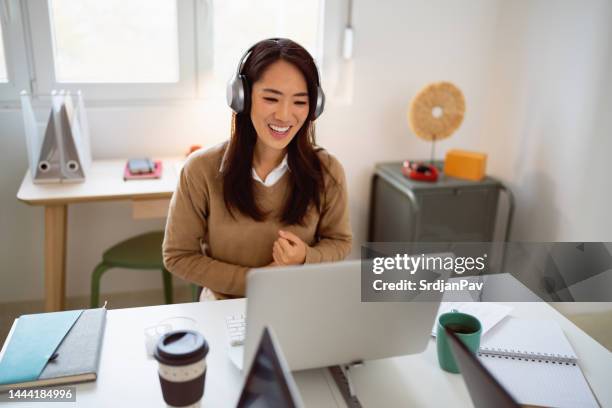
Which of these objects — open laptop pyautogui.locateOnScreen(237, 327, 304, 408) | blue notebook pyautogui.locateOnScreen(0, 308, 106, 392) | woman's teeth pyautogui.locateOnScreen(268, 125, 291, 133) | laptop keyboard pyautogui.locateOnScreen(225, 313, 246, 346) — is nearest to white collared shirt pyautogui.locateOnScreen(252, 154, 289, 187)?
woman's teeth pyautogui.locateOnScreen(268, 125, 291, 133)

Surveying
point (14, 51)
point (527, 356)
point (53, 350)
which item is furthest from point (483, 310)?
point (14, 51)

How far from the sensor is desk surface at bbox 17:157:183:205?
1892 mm

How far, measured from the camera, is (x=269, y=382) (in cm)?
69

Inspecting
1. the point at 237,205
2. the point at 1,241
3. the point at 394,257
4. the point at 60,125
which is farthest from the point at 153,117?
the point at 394,257

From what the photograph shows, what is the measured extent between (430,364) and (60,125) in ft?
5.21

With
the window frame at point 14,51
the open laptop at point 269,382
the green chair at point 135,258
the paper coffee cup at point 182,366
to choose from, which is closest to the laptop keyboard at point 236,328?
the paper coffee cup at point 182,366

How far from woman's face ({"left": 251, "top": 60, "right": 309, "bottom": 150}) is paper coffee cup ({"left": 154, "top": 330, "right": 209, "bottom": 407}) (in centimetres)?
69

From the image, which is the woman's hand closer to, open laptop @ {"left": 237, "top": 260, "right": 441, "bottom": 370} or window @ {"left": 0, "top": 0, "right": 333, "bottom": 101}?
open laptop @ {"left": 237, "top": 260, "right": 441, "bottom": 370}

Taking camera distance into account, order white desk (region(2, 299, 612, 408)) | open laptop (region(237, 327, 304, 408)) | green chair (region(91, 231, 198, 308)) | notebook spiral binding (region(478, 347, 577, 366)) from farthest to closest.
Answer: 1. green chair (region(91, 231, 198, 308))
2. notebook spiral binding (region(478, 347, 577, 366))
3. white desk (region(2, 299, 612, 408))
4. open laptop (region(237, 327, 304, 408))

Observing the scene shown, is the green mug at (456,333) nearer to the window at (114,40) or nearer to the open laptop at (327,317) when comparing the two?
the open laptop at (327,317)

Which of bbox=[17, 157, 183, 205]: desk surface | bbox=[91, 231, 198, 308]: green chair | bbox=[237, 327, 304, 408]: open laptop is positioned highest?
bbox=[237, 327, 304, 408]: open laptop

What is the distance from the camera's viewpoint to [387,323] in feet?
3.17

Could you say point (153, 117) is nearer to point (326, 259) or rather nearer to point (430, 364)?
point (326, 259)

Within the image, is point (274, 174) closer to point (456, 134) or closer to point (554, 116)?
point (554, 116)
